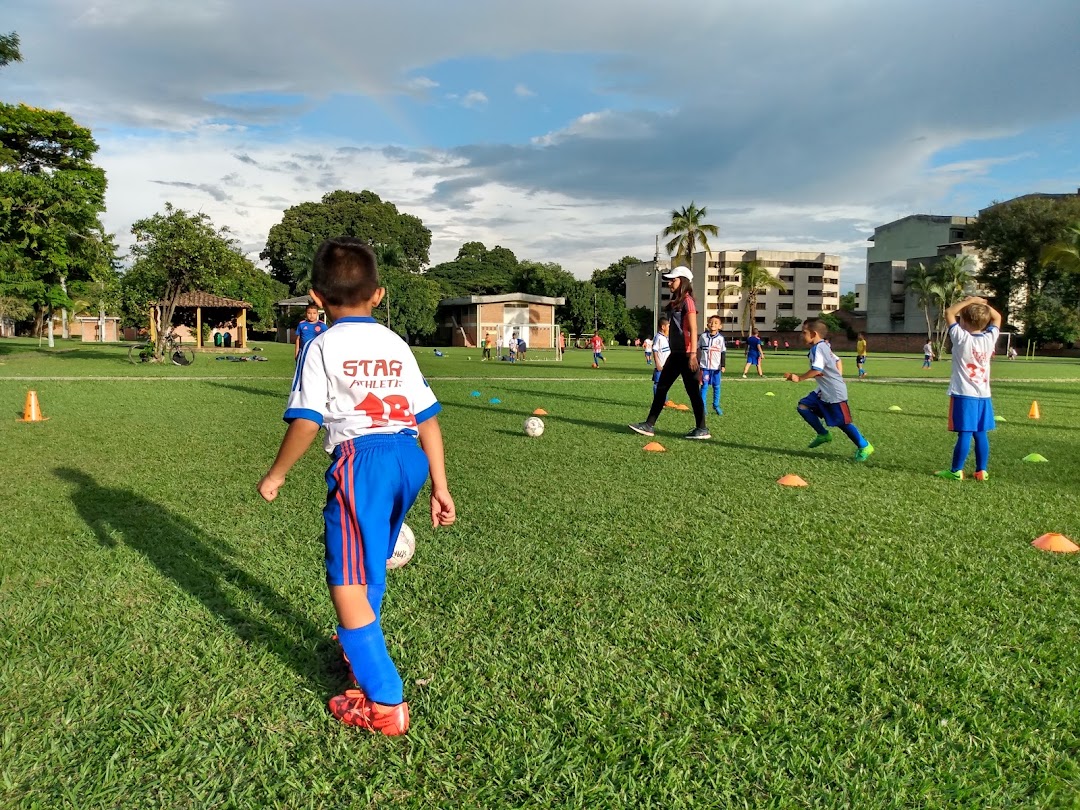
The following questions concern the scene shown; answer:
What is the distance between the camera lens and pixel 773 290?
105438mm

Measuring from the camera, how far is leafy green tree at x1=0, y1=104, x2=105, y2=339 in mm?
23609

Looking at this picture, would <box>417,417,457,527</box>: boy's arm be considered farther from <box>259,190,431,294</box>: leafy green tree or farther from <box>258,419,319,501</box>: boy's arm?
<box>259,190,431,294</box>: leafy green tree

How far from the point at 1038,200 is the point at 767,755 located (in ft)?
243

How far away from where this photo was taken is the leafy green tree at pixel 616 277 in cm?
10925


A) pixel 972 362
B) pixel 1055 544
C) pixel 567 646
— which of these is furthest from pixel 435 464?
pixel 972 362

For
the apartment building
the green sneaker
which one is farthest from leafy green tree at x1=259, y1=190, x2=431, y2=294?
the green sneaker

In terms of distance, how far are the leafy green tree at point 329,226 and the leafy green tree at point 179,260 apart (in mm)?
48839

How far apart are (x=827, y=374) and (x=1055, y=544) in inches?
147

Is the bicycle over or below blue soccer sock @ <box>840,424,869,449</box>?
over

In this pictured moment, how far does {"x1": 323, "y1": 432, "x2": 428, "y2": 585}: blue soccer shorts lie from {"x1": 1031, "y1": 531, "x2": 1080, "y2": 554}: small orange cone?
4.29 metres

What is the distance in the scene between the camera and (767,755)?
8.50 feet

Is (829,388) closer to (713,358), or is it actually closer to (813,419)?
(813,419)

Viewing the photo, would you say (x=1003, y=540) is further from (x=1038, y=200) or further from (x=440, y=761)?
(x=1038, y=200)

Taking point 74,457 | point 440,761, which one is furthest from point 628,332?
point 440,761
